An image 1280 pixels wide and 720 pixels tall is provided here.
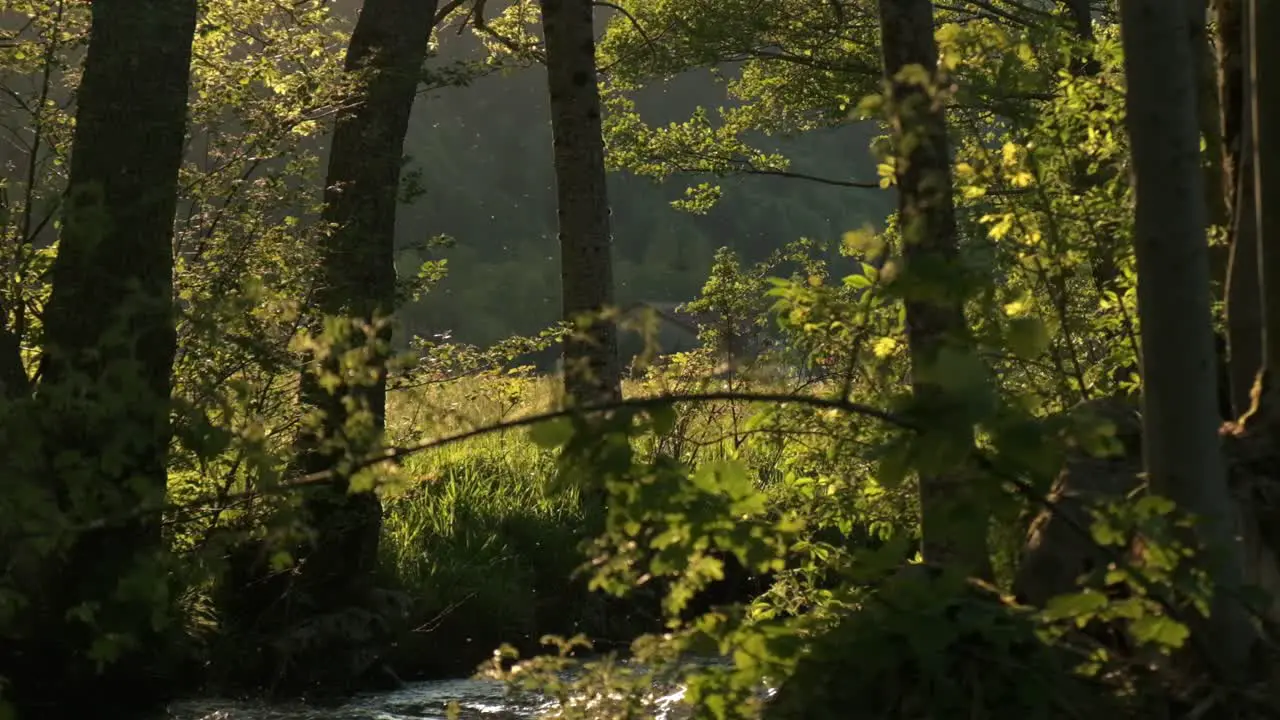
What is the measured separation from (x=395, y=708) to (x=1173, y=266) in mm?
6584

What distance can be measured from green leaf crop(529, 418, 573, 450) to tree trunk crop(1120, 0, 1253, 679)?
146 centimetres

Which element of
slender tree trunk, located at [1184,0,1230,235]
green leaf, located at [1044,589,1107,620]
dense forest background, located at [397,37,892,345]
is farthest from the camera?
dense forest background, located at [397,37,892,345]

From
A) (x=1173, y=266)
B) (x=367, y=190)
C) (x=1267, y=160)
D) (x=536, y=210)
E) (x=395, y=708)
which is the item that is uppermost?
(x=536, y=210)

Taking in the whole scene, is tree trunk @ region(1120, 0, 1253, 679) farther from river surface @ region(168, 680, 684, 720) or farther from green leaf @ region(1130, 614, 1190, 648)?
river surface @ region(168, 680, 684, 720)

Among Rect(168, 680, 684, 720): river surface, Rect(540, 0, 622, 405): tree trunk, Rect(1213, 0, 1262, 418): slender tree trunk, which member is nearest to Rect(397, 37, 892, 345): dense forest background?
Rect(540, 0, 622, 405): tree trunk

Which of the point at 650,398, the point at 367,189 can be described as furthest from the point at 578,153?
the point at 650,398

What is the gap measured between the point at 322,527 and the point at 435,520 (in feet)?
8.74

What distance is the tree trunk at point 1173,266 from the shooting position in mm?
3299

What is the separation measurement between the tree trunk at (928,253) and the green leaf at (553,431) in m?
0.72

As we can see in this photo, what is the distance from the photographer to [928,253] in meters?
3.07

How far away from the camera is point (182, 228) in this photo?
8656mm

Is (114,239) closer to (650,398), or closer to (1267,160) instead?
(650,398)

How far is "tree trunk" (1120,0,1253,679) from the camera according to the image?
3.30 meters

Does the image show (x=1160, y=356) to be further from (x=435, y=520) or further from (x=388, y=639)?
(x=435, y=520)
